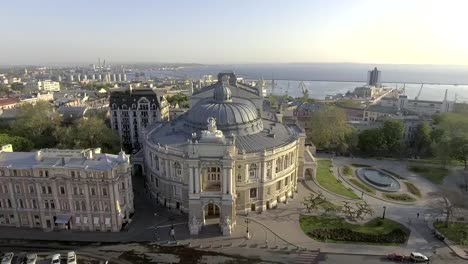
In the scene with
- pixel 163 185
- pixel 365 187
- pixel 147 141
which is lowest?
pixel 365 187

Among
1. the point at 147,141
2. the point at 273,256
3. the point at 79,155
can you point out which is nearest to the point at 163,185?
the point at 147,141

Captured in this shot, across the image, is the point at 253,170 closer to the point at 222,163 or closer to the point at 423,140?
the point at 222,163

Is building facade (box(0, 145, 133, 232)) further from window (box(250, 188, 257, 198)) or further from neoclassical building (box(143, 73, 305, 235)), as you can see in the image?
window (box(250, 188, 257, 198))

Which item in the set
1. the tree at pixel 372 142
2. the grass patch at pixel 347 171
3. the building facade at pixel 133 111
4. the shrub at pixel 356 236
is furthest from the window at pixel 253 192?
the tree at pixel 372 142

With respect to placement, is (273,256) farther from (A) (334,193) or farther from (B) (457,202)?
(B) (457,202)

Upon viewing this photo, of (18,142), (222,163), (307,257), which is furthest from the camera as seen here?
(18,142)

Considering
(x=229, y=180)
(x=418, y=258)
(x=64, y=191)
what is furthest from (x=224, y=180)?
(x=418, y=258)
